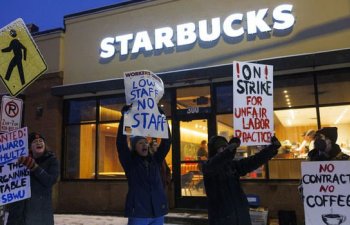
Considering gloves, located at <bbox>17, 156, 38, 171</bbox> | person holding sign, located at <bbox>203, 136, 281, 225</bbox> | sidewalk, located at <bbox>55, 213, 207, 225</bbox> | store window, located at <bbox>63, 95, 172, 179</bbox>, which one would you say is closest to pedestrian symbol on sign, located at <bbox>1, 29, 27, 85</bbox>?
gloves, located at <bbox>17, 156, 38, 171</bbox>

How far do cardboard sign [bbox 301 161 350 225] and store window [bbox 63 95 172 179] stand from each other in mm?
7865

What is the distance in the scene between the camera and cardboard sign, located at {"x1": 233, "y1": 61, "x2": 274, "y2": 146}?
15.9ft

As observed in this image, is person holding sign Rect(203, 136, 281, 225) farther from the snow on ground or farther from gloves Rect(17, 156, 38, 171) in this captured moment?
the snow on ground

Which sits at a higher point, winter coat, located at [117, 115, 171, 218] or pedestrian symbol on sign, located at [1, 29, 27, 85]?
pedestrian symbol on sign, located at [1, 29, 27, 85]

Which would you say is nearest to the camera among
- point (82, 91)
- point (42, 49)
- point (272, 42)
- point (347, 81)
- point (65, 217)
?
point (347, 81)

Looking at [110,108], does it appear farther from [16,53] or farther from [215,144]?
[215,144]

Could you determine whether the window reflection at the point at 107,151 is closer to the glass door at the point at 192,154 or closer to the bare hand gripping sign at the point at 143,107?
the glass door at the point at 192,154

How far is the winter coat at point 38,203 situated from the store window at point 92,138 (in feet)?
24.1

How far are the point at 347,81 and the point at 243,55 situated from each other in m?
2.65

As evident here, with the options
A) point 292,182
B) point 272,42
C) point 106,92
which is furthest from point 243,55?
point 106,92

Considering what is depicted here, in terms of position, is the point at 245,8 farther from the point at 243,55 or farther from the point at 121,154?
the point at 121,154

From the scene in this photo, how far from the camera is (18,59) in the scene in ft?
16.6

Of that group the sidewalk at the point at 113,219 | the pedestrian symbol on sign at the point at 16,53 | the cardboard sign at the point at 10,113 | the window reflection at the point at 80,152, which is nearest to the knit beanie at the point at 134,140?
the pedestrian symbol on sign at the point at 16,53

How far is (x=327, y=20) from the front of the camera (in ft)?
31.8
